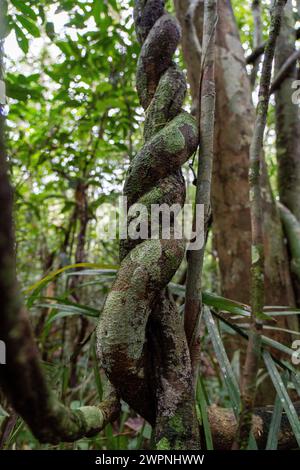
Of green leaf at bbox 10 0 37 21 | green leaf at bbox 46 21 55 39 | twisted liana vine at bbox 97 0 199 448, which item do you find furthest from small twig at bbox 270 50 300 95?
twisted liana vine at bbox 97 0 199 448

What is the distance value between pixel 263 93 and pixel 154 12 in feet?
0.82

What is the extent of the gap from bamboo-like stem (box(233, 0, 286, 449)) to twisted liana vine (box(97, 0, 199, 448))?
0.24ft

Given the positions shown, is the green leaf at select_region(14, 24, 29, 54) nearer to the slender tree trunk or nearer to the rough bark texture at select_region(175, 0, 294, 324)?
the rough bark texture at select_region(175, 0, 294, 324)

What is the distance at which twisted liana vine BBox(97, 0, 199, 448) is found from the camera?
1.46ft

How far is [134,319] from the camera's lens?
446mm

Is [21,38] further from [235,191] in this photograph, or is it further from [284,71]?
[284,71]

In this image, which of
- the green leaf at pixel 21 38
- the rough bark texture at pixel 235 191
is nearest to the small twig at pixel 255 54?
the rough bark texture at pixel 235 191

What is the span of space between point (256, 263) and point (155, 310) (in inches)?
5.3

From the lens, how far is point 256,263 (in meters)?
0.49

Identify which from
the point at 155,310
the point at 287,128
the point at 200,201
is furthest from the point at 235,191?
the point at 155,310

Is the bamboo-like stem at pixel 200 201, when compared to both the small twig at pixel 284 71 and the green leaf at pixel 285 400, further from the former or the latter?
the small twig at pixel 284 71
